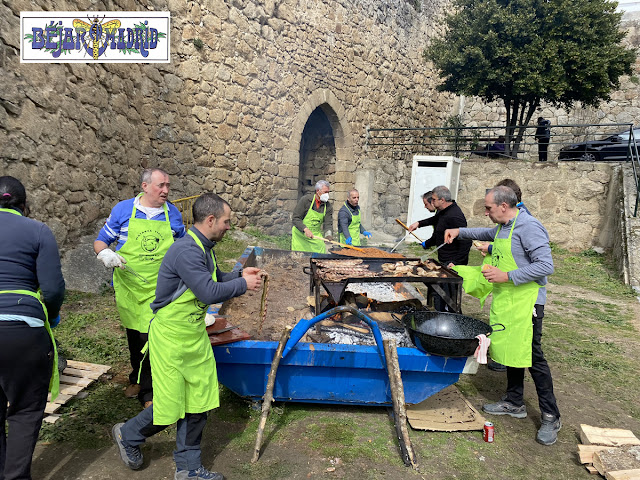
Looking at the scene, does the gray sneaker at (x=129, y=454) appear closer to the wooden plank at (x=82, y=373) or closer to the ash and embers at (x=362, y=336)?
the wooden plank at (x=82, y=373)

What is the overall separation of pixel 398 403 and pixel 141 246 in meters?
2.27

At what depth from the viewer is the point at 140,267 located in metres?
A: 3.51

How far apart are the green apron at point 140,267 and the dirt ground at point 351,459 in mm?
952

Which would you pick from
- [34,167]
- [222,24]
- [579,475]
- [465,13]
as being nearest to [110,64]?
[34,167]

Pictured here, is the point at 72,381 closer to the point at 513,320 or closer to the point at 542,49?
the point at 513,320

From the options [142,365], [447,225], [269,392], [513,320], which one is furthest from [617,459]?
[142,365]

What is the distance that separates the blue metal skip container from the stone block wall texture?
4.04 metres

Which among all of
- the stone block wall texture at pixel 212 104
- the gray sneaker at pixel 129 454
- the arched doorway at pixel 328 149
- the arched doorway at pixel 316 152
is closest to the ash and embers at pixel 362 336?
the gray sneaker at pixel 129 454

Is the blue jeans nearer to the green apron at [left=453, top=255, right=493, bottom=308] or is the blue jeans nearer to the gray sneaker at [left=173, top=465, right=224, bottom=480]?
the gray sneaker at [left=173, top=465, right=224, bottom=480]

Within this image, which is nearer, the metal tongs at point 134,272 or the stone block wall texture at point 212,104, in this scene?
the metal tongs at point 134,272

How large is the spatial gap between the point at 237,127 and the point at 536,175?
25.7ft

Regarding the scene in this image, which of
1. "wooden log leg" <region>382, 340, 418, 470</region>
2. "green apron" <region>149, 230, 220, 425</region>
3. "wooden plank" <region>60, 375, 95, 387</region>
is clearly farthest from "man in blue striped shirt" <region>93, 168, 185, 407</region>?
"wooden log leg" <region>382, 340, 418, 470</region>

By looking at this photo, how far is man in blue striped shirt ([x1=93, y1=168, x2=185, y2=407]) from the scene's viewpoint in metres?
3.51

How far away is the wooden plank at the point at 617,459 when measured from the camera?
10.0 feet
